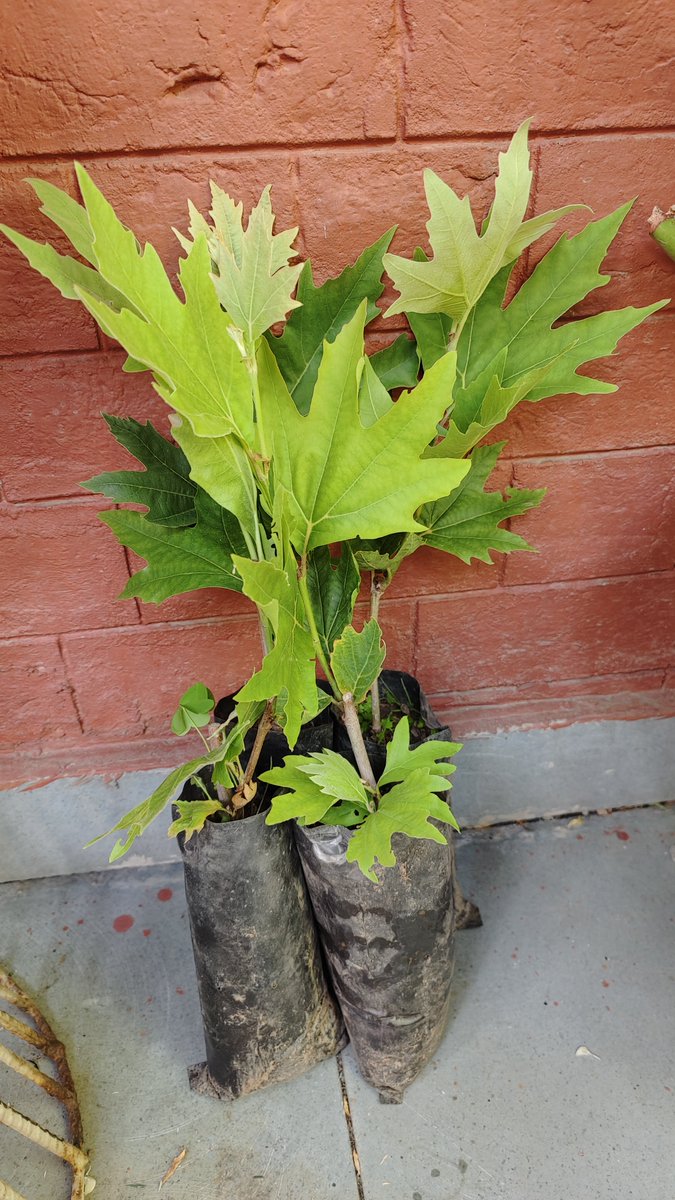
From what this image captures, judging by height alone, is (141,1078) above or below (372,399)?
below

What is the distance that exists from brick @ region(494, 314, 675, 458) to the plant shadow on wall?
0.68ft

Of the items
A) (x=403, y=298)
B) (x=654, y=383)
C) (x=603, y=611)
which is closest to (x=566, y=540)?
(x=603, y=611)

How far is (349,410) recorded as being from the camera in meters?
0.69

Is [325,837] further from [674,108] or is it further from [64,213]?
[674,108]

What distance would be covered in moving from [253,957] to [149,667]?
0.54 meters

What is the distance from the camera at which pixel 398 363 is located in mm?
1057

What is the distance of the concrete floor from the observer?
3.44 feet

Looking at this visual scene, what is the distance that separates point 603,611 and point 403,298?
78 cm

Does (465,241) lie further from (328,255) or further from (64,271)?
(64,271)

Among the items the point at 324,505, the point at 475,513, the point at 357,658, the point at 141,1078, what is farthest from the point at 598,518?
the point at 141,1078

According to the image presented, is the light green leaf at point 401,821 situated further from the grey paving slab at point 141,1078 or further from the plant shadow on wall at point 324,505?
the grey paving slab at point 141,1078

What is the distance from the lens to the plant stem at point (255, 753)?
94cm

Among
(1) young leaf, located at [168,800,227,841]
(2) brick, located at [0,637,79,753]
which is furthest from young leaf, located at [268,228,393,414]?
(2) brick, located at [0,637,79,753]

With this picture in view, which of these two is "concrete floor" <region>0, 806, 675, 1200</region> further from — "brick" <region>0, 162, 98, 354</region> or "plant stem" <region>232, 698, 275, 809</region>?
"brick" <region>0, 162, 98, 354</region>
